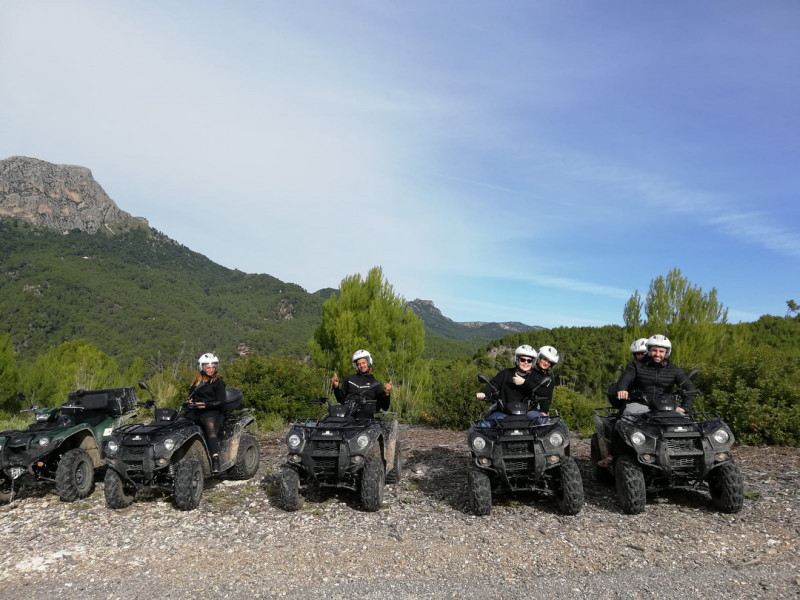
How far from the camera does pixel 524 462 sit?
18.6 ft

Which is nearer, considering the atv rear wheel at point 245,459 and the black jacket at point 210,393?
the black jacket at point 210,393

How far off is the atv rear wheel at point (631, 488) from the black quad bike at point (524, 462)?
0.47 m

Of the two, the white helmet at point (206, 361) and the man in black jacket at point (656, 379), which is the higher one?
the man in black jacket at point (656, 379)

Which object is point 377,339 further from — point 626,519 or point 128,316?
point 128,316

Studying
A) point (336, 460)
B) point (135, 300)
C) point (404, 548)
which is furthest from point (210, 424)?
point (135, 300)

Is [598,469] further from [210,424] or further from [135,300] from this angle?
[135,300]

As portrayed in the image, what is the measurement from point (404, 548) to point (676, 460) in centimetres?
294

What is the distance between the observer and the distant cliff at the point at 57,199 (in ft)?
405

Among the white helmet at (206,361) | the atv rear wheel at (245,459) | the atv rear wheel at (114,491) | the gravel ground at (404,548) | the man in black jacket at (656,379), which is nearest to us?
the gravel ground at (404,548)

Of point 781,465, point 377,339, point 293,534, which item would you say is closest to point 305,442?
point 293,534

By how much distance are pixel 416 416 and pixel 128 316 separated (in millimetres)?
78264

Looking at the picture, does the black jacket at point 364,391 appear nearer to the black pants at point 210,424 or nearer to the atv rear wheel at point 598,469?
the black pants at point 210,424

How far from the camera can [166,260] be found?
12019 centimetres

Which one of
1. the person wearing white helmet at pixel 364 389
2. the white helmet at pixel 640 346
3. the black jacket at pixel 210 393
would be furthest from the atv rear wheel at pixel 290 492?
→ the white helmet at pixel 640 346
